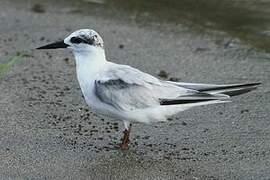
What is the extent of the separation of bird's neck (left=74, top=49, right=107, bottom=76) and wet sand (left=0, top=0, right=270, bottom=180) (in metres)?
0.43

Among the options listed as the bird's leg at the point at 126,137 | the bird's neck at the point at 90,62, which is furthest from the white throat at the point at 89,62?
the bird's leg at the point at 126,137

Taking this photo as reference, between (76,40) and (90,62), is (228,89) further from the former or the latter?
(76,40)

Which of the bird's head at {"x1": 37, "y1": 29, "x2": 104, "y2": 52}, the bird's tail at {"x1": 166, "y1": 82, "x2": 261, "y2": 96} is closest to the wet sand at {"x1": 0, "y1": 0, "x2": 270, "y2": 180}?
the bird's tail at {"x1": 166, "y1": 82, "x2": 261, "y2": 96}

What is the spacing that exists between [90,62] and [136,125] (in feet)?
2.05

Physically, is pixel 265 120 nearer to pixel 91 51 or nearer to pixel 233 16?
pixel 91 51

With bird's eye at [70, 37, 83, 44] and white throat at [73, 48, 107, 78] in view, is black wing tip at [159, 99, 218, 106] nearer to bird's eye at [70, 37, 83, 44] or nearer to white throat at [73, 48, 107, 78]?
white throat at [73, 48, 107, 78]

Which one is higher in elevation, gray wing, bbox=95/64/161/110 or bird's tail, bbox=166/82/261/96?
bird's tail, bbox=166/82/261/96

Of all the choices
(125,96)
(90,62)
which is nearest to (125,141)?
(125,96)

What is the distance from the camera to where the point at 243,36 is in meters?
7.70

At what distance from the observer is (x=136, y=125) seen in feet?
18.4

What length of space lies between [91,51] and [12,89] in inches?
42.1

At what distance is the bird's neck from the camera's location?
523 centimetres

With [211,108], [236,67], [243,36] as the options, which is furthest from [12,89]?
[243,36]

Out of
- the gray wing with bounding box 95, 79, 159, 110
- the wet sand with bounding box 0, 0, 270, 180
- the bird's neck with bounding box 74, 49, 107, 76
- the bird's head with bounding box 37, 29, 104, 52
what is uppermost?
the bird's head with bounding box 37, 29, 104, 52
